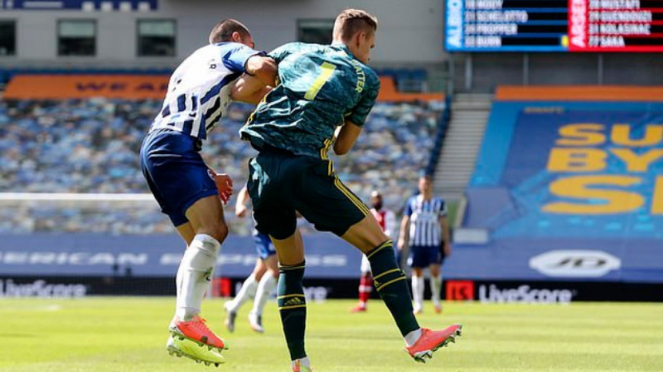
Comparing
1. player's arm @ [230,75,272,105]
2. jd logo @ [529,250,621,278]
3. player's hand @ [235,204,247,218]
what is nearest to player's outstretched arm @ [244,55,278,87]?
player's arm @ [230,75,272,105]

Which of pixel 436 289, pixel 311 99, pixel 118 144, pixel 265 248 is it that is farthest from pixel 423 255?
pixel 118 144

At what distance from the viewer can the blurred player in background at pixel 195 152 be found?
803 centimetres

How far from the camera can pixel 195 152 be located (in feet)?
26.9

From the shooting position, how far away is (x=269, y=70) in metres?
7.77

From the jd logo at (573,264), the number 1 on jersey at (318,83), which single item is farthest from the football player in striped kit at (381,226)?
the number 1 on jersey at (318,83)

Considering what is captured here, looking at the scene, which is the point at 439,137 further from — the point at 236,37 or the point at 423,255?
the point at 236,37

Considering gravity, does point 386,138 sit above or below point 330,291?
above

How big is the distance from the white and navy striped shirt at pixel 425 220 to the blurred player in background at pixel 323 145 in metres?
13.7

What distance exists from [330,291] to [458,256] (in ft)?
9.82

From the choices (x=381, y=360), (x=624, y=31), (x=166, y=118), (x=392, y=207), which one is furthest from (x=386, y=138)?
(x=166, y=118)

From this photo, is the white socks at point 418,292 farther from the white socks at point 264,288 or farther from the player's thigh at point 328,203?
the player's thigh at point 328,203

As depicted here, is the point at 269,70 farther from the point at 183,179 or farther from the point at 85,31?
the point at 85,31

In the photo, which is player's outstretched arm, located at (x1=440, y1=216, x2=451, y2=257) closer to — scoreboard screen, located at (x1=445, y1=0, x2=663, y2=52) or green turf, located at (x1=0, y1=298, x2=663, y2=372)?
green turf, located at (x1=0, y1=298, x2=663, y2=372)

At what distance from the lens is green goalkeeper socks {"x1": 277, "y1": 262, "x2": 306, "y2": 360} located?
26.1 ft
